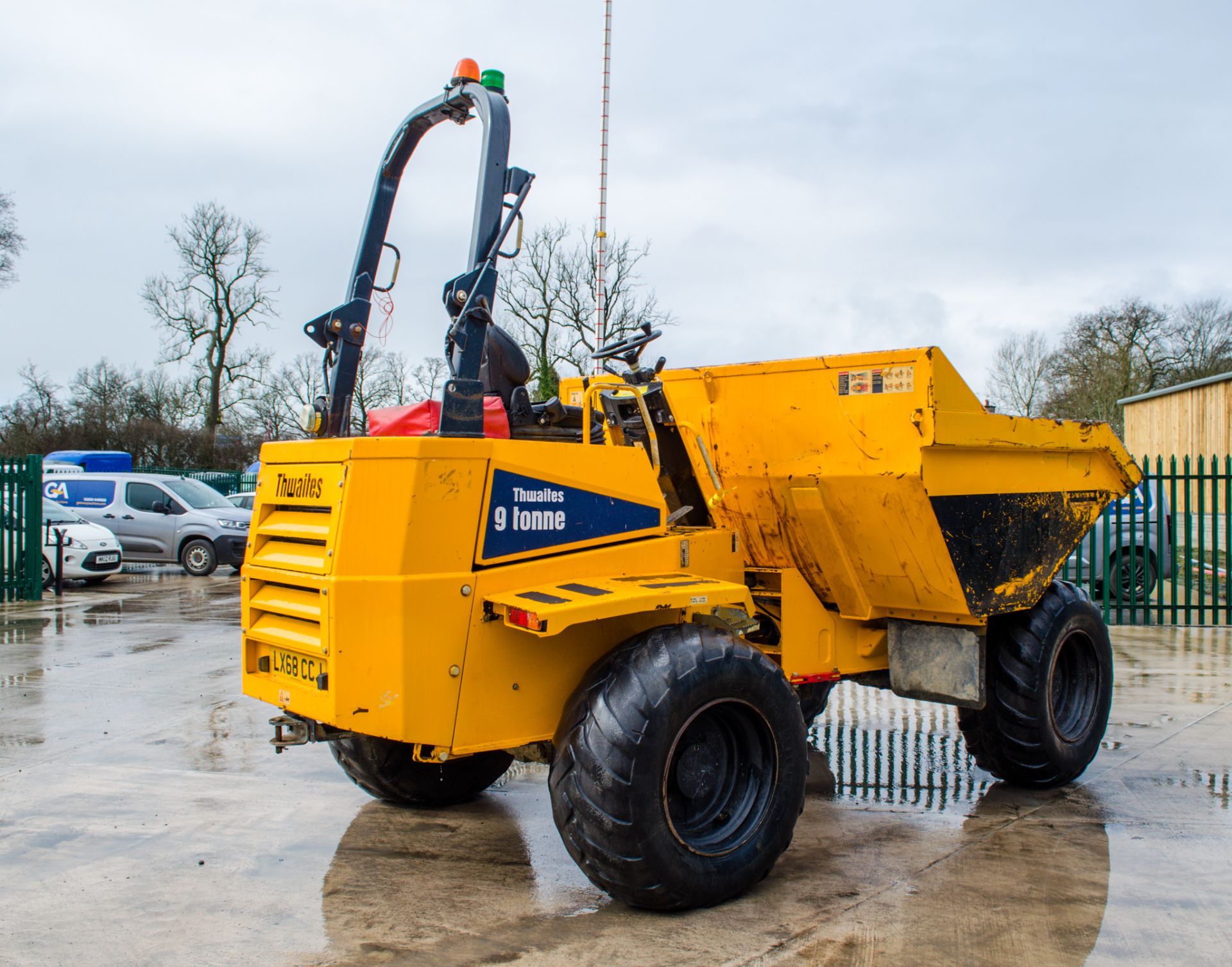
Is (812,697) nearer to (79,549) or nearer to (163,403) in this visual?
(79,549)

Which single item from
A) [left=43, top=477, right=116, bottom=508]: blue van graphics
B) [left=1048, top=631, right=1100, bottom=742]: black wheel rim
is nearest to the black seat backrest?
[left=1048, top=631, right=1100, bottom=742]: black wheel rim

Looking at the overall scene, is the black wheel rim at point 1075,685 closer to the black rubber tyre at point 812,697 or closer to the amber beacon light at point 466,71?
the black rubber tyre at point 812,697

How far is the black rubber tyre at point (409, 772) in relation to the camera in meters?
5.12

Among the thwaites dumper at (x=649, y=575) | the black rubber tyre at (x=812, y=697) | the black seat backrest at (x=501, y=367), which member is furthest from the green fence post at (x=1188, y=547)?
the black seat backrest at (x=501, y=367)

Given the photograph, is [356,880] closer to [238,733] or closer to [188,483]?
[238,733]

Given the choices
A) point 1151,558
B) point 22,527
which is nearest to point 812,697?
point 1151,558

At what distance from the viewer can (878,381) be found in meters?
4.82

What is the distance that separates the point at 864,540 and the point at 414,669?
2.34 m

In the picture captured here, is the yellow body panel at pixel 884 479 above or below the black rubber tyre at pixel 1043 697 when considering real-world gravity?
above

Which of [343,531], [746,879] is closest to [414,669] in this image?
[343,531]

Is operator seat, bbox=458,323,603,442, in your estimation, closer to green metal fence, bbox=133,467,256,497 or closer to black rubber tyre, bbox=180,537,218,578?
black rubber tyre, bbox=180,537,218,578

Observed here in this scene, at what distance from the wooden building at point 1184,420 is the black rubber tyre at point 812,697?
22.8 metres

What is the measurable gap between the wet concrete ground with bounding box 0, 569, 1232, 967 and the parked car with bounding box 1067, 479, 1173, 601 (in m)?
4.57

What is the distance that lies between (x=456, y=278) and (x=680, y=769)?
2.12 meters
